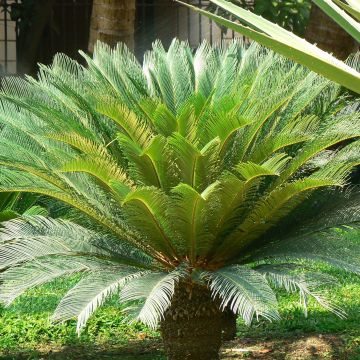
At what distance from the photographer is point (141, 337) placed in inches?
242

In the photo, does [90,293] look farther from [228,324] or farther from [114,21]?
[114,21]

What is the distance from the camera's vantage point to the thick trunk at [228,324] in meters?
5.15

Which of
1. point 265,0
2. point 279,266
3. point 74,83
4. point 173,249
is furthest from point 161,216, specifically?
point 265,0

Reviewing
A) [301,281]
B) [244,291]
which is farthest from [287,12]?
[244,291]

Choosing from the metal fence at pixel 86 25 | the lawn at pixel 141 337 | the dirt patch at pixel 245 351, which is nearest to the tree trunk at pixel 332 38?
the lawn at pixel 141 337

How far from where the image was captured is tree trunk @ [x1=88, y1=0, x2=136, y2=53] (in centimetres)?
773

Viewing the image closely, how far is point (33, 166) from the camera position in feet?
15.8

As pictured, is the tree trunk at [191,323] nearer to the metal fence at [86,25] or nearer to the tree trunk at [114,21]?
the tree trunk at [114,21]

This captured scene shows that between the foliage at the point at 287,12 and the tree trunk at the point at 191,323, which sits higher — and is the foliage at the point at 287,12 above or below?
above

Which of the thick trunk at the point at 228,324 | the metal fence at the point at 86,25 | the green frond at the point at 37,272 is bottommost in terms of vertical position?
the thick trunk at the point at 228,324

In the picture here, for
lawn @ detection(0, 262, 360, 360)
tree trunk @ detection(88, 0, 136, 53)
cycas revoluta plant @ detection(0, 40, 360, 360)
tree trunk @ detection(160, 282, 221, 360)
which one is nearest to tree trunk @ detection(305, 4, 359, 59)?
tree trunk @ detection(88, 0, 136, 53)

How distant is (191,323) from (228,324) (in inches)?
22.4

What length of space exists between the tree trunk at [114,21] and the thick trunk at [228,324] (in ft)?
11.0

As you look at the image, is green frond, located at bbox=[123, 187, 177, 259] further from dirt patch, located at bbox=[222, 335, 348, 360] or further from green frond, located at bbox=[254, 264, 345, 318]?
dirt patch, located at bbox=[222, 335, 348, 360]
